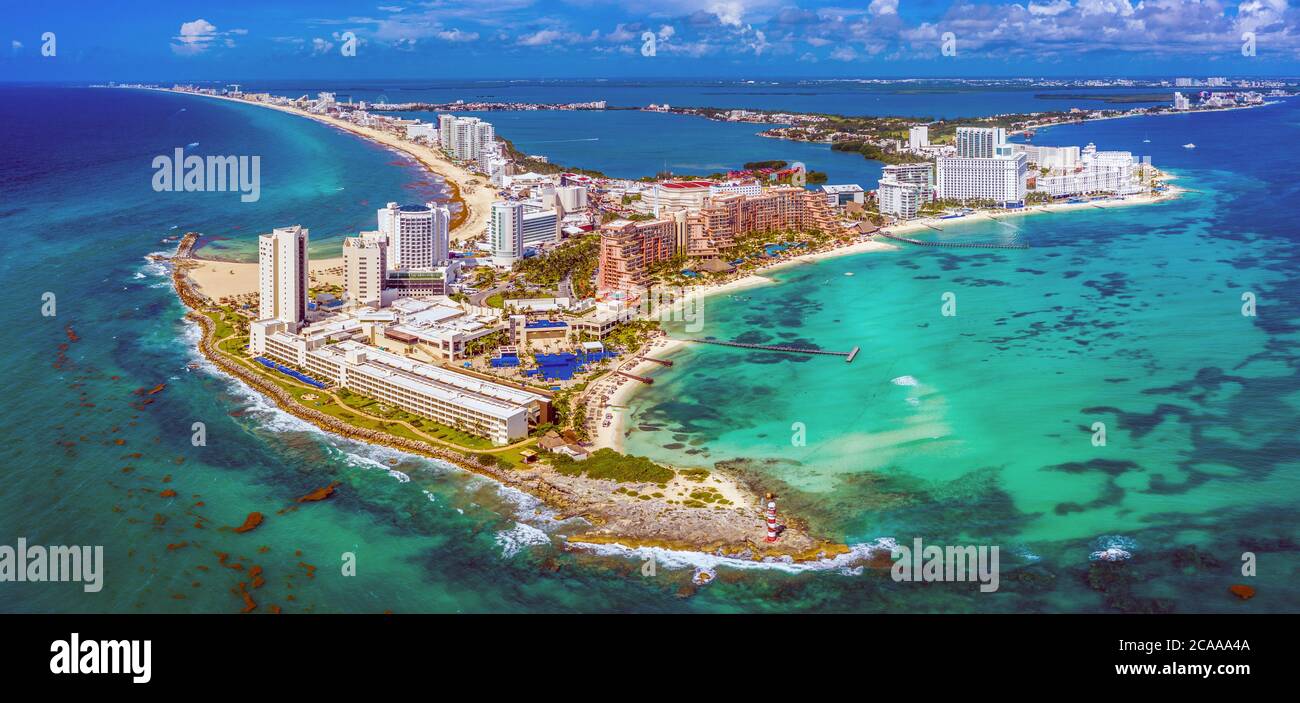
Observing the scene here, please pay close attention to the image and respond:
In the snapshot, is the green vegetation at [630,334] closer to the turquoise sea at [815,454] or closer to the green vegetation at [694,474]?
the turquoise sea at [815,454]

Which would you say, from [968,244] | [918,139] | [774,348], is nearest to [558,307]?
[774,348]

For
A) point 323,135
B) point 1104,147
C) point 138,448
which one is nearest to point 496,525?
point 138,448

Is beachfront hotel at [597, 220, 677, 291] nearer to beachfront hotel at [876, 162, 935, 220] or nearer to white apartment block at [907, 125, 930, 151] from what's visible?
beachfront hotel at [876, 162, 935, 220]

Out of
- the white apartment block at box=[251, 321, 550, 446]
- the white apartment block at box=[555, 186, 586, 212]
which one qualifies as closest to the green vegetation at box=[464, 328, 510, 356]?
the white apartment block at box=[251, 321, 550, 446]

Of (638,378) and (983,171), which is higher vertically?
(983,171)

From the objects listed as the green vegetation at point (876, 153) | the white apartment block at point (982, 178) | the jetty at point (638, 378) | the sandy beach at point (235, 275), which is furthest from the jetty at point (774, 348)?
the green vegetation at point (876, 153)

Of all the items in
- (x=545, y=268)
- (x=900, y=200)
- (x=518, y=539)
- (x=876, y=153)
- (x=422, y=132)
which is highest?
(x=422, y=132)

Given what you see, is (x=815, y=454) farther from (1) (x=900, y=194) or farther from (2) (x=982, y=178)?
(2) (x=982, y=178)
